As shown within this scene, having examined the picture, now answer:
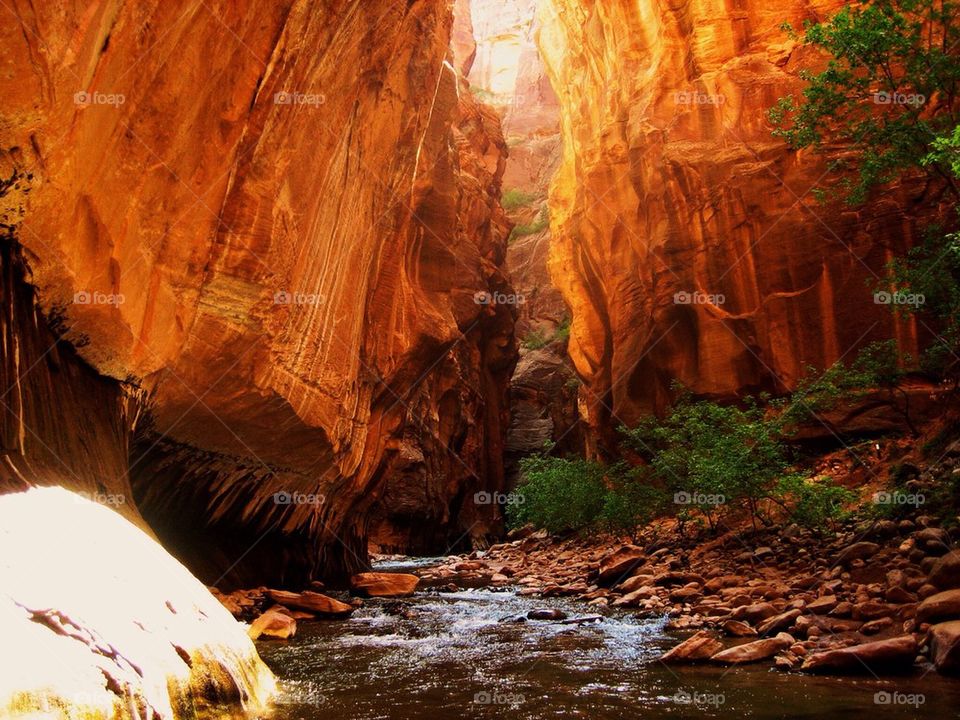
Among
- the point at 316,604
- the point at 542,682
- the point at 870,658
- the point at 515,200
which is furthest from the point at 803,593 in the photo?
the point at 515,200

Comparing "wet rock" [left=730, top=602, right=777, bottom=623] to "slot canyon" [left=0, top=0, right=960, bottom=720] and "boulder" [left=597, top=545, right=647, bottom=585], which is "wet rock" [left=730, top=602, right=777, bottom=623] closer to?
"slot canyon" [left=0, top=0, right=960, bottom=720]

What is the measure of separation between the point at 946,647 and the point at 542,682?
345 cm

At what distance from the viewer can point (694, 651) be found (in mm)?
7391

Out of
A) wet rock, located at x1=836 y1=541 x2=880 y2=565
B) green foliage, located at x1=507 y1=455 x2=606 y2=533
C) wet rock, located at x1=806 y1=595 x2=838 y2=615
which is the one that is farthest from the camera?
green foliage, located at x1=507 y1=455 x2=606 y2=533

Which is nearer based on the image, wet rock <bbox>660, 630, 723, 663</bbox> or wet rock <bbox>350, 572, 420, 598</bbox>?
wet rock <bbox>660, 630, 723, 663</bbox>

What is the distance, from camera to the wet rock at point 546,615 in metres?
11.0

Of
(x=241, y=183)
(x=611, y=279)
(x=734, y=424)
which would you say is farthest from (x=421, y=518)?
(x=241, y=183)

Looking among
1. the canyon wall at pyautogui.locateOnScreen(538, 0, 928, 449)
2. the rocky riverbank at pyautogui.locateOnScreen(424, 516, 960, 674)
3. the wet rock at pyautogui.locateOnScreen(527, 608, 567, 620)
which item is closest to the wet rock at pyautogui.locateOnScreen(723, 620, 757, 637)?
the rocky riverbank at pyautogui.locateOnScreen(424, 516, 960, 674)

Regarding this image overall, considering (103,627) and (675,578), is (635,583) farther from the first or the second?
(103,627)

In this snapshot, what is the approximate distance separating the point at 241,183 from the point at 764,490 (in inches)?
428

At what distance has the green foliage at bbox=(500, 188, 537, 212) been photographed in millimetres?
62344

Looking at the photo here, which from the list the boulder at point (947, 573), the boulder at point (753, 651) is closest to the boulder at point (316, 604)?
the boulder at point (753, 651)

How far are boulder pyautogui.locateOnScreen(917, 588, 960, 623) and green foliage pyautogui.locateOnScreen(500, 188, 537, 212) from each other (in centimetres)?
5705

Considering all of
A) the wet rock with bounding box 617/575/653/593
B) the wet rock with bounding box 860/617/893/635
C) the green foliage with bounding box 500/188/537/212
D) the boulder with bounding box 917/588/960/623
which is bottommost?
the wet rock with bounding box 617/575/653/593
